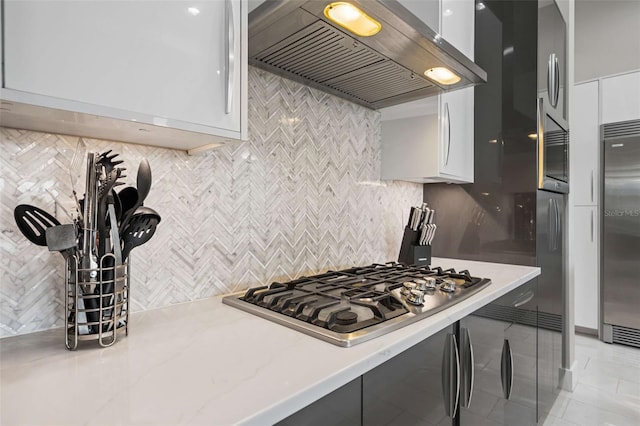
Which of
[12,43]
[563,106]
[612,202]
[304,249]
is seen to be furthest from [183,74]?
[612,202]

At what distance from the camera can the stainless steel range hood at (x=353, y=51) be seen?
996 mm

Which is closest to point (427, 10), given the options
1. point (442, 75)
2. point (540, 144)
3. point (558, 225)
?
point (442, 75)

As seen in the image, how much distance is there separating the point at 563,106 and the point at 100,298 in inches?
110

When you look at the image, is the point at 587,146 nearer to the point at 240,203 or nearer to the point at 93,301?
the point at 240,203

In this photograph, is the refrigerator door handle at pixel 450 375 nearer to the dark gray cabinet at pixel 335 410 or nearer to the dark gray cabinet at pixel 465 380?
the dark gray cabinet at pixel 465 380

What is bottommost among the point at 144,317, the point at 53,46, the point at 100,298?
the point at 144,317

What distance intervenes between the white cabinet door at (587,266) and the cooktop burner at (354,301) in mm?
2684

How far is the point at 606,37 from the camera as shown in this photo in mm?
3555

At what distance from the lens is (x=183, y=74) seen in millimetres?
786

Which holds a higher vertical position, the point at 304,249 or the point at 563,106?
the point at 563,106

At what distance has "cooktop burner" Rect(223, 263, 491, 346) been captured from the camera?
82cm

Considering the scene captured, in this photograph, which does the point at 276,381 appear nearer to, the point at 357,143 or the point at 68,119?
the point at 68,119

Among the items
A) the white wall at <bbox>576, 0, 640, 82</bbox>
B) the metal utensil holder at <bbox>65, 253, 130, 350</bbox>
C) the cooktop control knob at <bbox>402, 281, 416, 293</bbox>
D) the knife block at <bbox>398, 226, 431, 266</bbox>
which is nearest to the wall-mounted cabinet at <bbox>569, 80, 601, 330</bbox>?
the white wall at <bbox>576, 0, 640, 82</bbox>

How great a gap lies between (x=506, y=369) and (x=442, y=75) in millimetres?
1235
